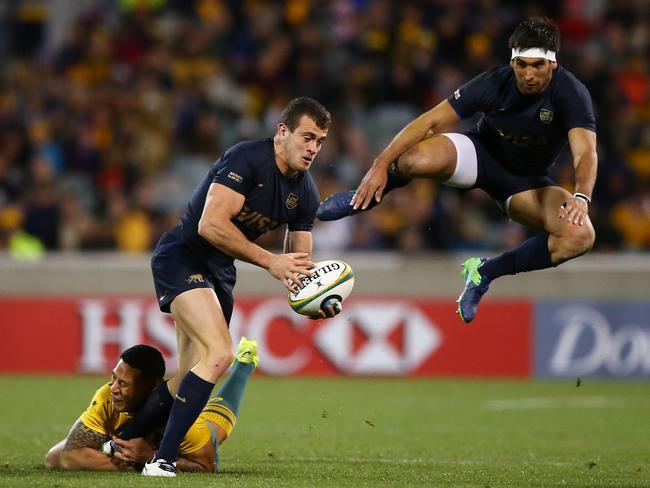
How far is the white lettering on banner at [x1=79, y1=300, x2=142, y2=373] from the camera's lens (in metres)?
14.2

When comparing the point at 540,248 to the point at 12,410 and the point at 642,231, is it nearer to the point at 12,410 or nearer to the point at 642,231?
the point at 12,410

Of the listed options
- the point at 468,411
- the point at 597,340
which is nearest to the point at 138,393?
the point at 468,411

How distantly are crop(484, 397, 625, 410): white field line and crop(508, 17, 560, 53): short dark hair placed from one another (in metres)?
5.22

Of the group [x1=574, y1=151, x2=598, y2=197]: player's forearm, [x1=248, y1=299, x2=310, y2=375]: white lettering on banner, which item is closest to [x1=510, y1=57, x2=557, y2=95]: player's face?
[x1=574, y1=151, x2=598, y2=197]: player's forearm

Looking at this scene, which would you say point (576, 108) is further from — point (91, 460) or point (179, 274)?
point (91, 460)

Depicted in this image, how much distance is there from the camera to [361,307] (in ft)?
46.9

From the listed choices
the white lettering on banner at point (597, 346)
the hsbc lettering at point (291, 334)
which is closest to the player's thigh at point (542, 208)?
the hsbc lettering at point (291, 334)

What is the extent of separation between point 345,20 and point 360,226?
366 cm

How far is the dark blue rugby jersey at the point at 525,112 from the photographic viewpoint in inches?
297

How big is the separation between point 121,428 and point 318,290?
1496 millimetres

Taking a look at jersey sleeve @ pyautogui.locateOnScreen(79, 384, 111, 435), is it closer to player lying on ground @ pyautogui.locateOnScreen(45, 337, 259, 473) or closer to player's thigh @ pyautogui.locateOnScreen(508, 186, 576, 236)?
player lying on ground @ pyautogui.locateOnScreen(45, 337, 259, 473)

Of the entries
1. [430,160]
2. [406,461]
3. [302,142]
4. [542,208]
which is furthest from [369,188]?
[406,461]

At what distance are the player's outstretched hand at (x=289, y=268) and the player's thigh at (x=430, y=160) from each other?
996 mm

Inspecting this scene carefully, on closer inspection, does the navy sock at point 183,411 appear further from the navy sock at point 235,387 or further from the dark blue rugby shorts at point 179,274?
the navy sock at point 235,387
